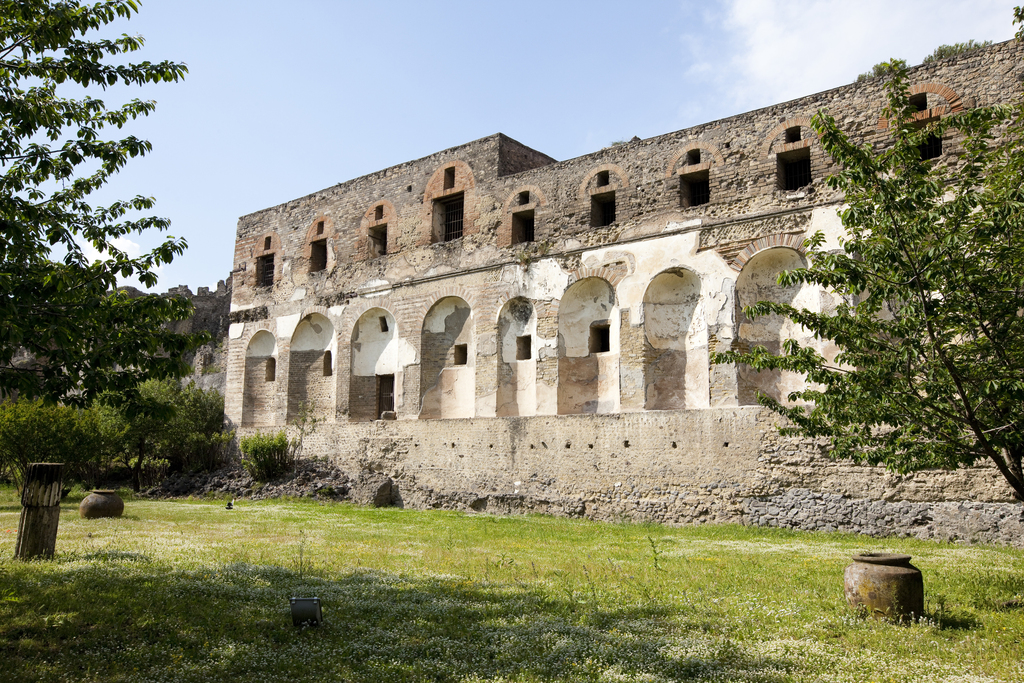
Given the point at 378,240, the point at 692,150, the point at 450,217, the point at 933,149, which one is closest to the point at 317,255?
the point at 378,240

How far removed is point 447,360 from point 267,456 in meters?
5.88

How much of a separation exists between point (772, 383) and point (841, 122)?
5094mm

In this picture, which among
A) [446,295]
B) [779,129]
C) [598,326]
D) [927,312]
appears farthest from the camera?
[446,295]

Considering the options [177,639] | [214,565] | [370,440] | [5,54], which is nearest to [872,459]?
[177,639]

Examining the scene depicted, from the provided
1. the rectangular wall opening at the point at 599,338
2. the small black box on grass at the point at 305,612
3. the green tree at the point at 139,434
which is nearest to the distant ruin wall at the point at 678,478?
the rectangular wall opening at the point at 599,338

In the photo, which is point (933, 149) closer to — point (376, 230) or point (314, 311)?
point (376, 230)

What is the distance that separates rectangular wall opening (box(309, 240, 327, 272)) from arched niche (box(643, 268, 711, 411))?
1148cm

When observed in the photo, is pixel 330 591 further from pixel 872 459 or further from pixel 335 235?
pixel 335 235

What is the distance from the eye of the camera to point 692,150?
16.0m

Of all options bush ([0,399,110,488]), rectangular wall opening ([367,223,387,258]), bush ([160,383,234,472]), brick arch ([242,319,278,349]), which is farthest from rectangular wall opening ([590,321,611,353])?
bush ([160,383,234,472])

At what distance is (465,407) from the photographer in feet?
63.0

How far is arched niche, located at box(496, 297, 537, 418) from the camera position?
17.8 m

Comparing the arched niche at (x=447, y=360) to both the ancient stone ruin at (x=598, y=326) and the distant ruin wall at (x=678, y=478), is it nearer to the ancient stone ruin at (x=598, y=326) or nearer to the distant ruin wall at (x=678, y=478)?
the ancient stone ruin at (x=598, y=326)

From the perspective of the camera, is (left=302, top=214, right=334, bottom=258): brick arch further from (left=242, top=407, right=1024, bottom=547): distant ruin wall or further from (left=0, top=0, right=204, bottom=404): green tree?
(left=0, top=0, right=204, bottom=404): green tree
